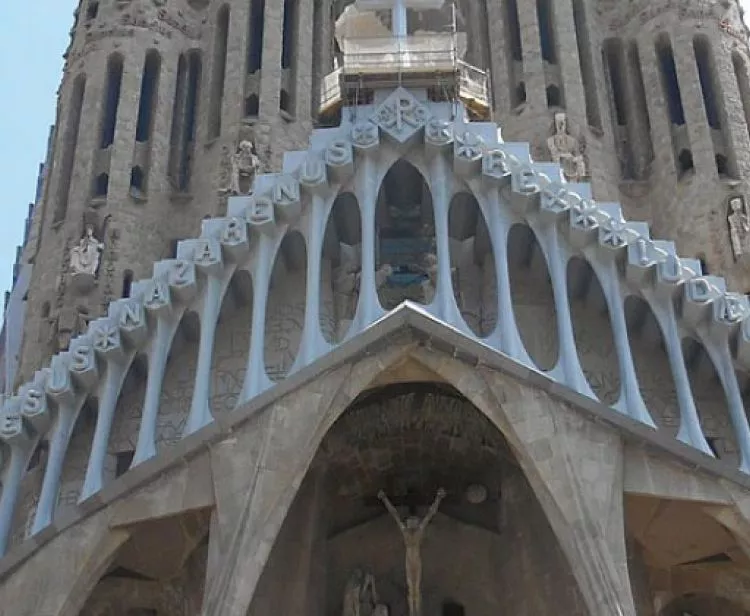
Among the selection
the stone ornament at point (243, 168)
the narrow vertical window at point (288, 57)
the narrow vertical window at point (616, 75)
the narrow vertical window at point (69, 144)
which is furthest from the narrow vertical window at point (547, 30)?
the narrow vertical window at point (69, 144)

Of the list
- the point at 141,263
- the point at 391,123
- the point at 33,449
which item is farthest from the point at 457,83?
the point at 33,449

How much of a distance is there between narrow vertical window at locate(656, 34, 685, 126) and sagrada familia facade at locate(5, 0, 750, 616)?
47cm

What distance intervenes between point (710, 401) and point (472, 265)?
3062mm

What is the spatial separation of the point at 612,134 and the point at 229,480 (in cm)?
884

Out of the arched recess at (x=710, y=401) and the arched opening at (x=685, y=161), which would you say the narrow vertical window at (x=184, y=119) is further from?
the arched recess at (x=710, y=401)

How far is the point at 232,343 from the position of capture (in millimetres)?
15133

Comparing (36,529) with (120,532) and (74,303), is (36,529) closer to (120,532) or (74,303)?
(120,532)

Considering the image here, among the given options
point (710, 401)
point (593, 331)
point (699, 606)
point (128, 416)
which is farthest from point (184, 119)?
point (699, 606)

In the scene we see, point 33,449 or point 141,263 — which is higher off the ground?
point 141,263

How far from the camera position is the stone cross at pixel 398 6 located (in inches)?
706

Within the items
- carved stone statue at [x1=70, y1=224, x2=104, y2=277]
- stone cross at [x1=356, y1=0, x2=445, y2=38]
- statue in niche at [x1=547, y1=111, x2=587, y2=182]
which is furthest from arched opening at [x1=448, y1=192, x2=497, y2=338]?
carved stone statue at [x1=70, y1=224, x2=104, y2=277]

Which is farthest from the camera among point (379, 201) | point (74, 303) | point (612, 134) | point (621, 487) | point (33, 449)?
point (612, 134)

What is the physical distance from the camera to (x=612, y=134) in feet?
63.7

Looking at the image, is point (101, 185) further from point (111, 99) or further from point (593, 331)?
point (593, 331)
